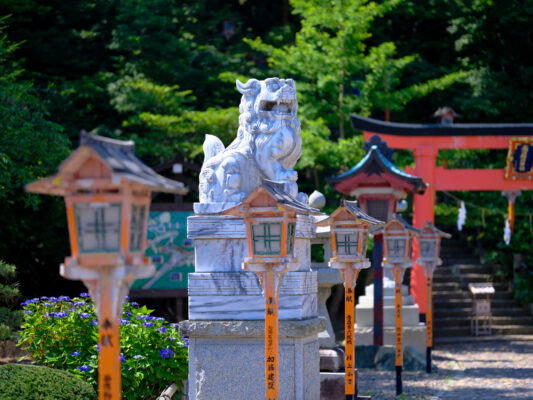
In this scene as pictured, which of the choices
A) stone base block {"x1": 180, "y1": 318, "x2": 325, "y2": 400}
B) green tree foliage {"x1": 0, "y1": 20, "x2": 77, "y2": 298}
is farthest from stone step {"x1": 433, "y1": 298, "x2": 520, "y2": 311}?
stone base block {"x1": 180, "y1": 318, "x2": 325, "y2": 400}

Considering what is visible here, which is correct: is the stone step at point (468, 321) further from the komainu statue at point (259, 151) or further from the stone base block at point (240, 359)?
the stone base block at point (240, 359)

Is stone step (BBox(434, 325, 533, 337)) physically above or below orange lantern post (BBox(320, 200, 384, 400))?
below

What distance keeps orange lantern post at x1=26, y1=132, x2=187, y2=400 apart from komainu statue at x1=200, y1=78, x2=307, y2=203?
4.96 meters

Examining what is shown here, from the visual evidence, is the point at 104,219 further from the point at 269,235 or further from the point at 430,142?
the point at 430,142

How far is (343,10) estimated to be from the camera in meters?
21.6

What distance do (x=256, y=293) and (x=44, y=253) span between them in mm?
12334

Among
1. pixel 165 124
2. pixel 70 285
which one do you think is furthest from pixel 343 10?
pixel 70 285

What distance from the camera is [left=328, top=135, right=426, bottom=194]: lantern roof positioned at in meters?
15.8

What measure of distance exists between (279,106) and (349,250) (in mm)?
1873

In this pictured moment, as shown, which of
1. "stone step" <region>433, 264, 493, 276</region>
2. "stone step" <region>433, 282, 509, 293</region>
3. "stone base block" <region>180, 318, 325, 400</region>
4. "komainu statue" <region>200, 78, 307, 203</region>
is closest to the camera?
"stone base block" <region>180, 318, 325, 400</region>

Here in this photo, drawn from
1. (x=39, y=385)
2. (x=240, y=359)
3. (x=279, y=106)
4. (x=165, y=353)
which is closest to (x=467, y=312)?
(x=165, y=353)

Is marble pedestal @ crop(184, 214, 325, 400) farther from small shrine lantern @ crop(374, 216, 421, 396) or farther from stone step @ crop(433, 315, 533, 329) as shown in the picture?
stone step @ crop(433, 315, 533, 329)

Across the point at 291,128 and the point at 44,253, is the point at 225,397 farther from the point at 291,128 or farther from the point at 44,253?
the point at 44,253

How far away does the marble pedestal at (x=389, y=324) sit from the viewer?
55.8 feet
